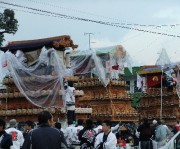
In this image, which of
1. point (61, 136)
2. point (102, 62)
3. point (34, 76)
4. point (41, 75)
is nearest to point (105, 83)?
point (102, 62)

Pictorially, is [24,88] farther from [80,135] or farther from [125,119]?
[125,119]

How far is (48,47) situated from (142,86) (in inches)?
794

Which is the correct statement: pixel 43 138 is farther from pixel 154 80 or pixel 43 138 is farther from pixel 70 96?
pixel 154 80

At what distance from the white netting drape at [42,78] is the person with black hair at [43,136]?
59.4ft

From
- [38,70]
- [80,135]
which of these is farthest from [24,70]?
[80,135]

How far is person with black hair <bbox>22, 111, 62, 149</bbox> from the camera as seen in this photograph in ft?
27.9

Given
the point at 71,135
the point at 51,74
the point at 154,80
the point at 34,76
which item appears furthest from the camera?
the point at 154,80

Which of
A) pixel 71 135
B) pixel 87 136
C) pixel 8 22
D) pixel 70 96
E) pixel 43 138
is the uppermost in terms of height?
pixel 8 22

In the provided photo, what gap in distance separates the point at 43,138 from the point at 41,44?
21.6 m

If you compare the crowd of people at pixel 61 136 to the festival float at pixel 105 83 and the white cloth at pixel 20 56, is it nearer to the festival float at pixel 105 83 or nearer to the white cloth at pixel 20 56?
the festival float at pixel 105 83

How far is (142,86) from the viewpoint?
48469 mm

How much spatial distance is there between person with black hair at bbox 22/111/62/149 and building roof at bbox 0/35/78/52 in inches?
815

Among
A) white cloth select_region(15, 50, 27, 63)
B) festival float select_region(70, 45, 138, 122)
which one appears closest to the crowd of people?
festival float select_region(70, 45, 138, 122)

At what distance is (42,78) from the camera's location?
1097 inches
